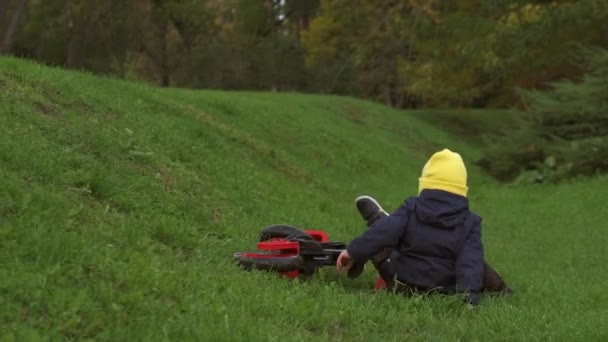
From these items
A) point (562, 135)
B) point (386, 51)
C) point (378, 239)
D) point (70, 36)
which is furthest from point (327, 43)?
point (378, 239)

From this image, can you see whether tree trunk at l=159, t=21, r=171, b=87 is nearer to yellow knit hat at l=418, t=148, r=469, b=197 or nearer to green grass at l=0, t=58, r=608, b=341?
green grass at l=0, t=58, r=608, b=341

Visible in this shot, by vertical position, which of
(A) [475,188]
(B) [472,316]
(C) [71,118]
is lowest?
(A) [475,188]

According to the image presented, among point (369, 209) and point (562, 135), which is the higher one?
point (369, 209)

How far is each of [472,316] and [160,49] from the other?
131 ft

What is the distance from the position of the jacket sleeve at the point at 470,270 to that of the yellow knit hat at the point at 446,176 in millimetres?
389

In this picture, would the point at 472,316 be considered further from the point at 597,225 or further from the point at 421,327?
the point at 597,225

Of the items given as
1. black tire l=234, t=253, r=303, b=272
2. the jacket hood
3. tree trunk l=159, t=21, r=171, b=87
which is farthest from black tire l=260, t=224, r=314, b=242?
tree trunk l=159, t=21, r=171, b=87

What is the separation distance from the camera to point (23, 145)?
19.4ft

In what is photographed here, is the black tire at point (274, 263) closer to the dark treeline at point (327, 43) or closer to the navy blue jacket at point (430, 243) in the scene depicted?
the navy blue jacket at point (430, 243)

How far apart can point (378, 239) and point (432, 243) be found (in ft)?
1.31

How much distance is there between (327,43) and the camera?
43.3 m

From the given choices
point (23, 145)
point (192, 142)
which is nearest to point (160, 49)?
point (192, 142)

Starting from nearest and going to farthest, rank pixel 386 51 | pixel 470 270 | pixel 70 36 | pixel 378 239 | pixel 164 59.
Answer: pixel 470 270 < pixel 378 239 < pixel 386 51 < pixel 70 36 < pixel 164 59

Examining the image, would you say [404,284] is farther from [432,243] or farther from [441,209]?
[441,209]
